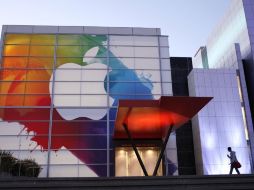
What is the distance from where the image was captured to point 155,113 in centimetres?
1980

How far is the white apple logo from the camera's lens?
26875mm

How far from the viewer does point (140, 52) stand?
29438 millimetres

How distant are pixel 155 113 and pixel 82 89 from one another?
9.66 m

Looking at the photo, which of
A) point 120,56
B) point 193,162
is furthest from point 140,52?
point 193,162

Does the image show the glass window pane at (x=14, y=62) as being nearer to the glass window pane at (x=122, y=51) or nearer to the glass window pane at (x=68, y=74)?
the glass window pane at (x=68, y=74)

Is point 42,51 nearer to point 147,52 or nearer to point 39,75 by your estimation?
point 39,75

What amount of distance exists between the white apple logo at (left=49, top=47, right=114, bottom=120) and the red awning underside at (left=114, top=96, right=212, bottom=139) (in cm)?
327

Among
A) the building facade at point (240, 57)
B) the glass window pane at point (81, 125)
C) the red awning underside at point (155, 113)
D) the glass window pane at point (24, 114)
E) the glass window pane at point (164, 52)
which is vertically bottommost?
the red awning underside at point (155, 113)

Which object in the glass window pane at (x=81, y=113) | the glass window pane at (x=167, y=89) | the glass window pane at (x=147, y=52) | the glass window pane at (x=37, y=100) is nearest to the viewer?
the glass window pane at (x=81, y=113)

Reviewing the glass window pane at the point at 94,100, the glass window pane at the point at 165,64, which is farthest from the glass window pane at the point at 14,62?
the glass window pane at the point at 165,64

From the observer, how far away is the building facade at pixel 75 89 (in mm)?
25547

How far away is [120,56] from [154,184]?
19.5 metres

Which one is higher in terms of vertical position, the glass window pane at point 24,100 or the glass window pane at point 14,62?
the glass window pane at point 14,62

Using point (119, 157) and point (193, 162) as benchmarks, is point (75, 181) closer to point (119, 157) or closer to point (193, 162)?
point (119, 157)
